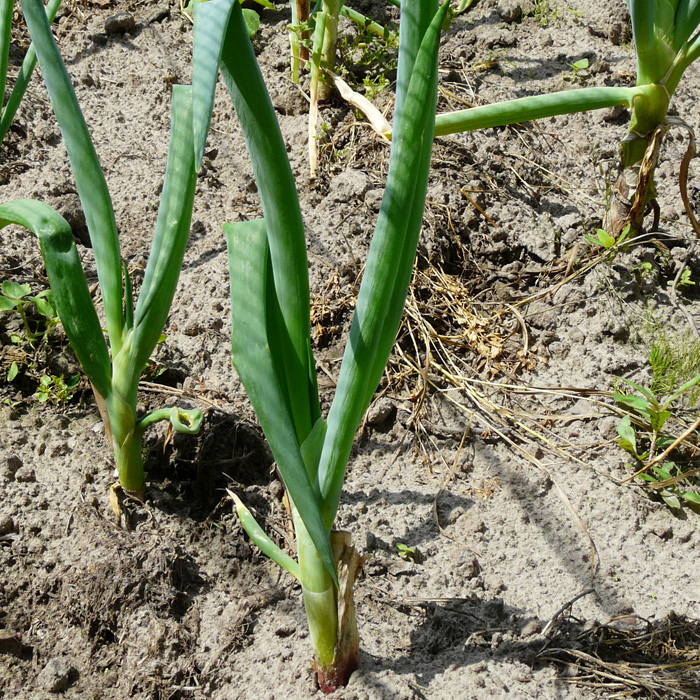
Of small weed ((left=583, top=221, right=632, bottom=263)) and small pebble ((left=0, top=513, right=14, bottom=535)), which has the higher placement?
small weed ((left=583, top=221, right=632, bottom=263))

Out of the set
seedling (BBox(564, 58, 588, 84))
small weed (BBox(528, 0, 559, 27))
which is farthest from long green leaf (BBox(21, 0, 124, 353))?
small weed (BBox(528, 0, 559, 27))

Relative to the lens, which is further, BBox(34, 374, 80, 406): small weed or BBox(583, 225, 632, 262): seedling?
BBox(583, 225, 632, 262): seedling

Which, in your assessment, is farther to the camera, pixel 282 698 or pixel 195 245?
pixel 195 245

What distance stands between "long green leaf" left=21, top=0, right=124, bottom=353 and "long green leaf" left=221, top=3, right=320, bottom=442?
43cm

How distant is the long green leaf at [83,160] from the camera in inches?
42.3

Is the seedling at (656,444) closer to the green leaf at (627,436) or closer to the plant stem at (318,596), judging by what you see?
the green leaf at (627,436)

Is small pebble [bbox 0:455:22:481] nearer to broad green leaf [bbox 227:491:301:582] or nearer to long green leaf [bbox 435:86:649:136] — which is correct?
broad green leaf [bbox 227:491:301:582]

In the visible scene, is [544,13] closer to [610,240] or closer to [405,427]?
[610,240]

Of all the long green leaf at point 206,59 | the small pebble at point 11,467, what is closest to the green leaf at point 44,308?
the small pebble at point 11,467

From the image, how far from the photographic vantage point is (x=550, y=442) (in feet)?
4.89

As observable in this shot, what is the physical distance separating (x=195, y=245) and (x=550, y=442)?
104cm

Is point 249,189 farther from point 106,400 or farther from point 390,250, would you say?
point 390,250

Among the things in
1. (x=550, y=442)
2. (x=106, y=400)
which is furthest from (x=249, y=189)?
(x=550, y=442)

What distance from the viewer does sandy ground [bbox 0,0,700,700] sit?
44.6 inches
